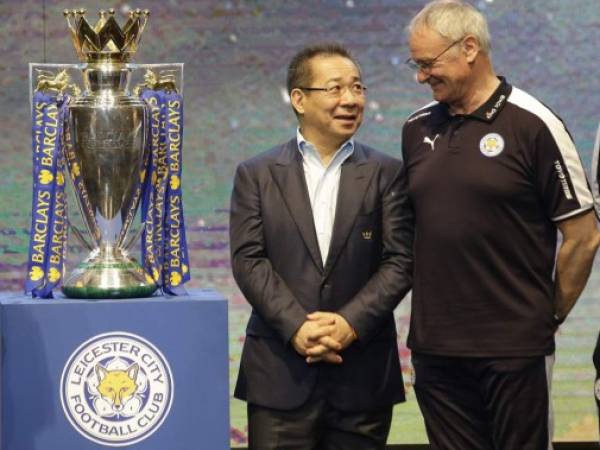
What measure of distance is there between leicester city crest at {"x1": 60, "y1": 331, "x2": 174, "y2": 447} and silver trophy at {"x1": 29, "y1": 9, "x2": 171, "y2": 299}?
0.41ft

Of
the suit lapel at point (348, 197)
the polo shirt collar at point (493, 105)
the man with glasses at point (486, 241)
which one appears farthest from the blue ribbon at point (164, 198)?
the polo shirt collar at point (493, 105)

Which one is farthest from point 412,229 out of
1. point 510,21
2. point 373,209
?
point 510,21

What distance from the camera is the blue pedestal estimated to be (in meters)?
2.94

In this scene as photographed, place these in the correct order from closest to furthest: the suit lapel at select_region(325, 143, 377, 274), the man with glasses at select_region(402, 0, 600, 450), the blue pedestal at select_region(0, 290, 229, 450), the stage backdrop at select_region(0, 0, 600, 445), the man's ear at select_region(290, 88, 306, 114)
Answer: the blue pedestal at select_region(0, 290, 229, 450) → the man with glasses at select_region(402, 0, 600, 450) → the suit lapel at select_region(325, 143, 377, 274) → the man's ear at select_region(290, 88, 306, 114) → the stage backdrop at select_region(0, 0, 600, 445)

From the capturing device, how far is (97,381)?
2951mm

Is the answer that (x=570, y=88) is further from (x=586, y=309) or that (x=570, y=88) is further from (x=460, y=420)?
(x=460, y=420)

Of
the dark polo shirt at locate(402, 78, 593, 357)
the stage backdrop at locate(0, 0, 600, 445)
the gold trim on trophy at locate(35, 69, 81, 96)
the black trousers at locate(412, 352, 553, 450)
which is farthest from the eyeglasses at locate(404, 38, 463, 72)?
the stage backdrop at locate(0, 0, 600, 445)

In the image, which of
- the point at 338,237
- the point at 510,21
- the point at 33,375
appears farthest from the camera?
the point at 510,21

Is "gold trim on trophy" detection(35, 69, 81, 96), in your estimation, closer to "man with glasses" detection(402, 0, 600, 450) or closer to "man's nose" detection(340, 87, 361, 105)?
"man's nose" detection(340, 87, 361, 105)

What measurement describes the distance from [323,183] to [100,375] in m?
0.72

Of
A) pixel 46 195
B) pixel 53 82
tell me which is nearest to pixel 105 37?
pixel 53 82

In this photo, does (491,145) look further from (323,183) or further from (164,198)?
(164,198)

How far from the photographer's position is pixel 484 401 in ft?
10.3

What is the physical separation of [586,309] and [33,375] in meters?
2.38
